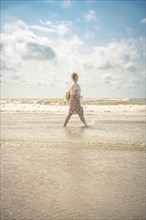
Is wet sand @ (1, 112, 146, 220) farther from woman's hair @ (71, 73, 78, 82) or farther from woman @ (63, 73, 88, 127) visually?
woman's hair @ (71, 73, 78, 82)

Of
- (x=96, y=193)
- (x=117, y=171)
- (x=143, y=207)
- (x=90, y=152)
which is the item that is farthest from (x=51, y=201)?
(x=90, y=152)

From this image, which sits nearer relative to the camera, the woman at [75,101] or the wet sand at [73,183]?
the wet sand at [73,183]

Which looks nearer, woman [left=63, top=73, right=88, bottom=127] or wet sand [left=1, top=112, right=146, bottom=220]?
wet sand [left=1, top=112, right=146, bottom=220]

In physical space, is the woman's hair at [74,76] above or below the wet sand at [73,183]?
above

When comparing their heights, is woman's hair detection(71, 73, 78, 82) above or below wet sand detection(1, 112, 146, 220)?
above

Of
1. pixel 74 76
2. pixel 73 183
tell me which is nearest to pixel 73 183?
pixel 73 183

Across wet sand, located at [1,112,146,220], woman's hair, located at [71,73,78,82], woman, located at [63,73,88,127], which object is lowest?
wet sand, located at [1,112,146,220]

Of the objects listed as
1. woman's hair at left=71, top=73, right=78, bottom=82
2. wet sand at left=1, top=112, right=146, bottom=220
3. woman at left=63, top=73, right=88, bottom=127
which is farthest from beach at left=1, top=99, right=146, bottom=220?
woman's hair at left=71, top=73, right=78, bottom=82

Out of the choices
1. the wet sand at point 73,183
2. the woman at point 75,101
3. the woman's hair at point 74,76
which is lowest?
the wet sand at point 73,183

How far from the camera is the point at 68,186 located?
303cm

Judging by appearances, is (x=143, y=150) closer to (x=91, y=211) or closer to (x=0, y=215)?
(x=91, y=211)

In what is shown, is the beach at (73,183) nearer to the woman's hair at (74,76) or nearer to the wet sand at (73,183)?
the wet sand at (73,183)

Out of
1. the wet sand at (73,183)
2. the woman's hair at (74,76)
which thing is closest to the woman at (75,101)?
the woman's hair at (74,76)

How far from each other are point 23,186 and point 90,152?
2.04 metres
